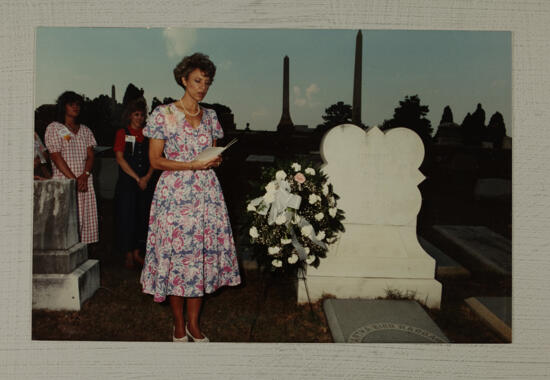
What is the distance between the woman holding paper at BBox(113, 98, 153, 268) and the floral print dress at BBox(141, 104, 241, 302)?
0.64ft

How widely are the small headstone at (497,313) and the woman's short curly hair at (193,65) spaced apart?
291cm

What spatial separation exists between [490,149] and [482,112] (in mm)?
309

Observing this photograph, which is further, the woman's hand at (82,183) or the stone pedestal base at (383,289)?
the stone pedestal base at (383,289)

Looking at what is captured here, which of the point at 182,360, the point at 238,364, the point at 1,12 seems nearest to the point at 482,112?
the point at 238,364

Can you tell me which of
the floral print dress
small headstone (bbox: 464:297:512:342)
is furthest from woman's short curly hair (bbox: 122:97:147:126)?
small headstone (bbox: 464:297:512:342)

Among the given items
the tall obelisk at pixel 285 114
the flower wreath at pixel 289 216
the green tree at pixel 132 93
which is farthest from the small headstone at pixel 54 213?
the tall obelisk at pixel 285 114

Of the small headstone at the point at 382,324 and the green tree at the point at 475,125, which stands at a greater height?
the green tree at the point at 475,125

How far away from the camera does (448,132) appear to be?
4137mm

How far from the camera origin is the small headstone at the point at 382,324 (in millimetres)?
4066

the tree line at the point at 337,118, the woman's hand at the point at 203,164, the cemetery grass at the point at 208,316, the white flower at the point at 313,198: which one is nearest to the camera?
the woman's hand at the point at 203,164

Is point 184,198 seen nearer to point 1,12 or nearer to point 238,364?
point 238,364

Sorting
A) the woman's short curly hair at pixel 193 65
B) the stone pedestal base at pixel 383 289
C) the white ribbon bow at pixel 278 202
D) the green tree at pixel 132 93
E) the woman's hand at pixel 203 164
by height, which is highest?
the woman's short curly hair at pixel 193 65

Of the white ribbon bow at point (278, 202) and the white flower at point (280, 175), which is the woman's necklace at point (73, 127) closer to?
the white ribbon bow at point (278, 202)

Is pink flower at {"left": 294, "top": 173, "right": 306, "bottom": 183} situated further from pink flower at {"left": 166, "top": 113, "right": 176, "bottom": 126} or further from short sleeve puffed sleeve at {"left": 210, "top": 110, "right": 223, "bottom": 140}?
pink flower at {"left": 166, "top": 113, "right": 176, "bottom": 126}
